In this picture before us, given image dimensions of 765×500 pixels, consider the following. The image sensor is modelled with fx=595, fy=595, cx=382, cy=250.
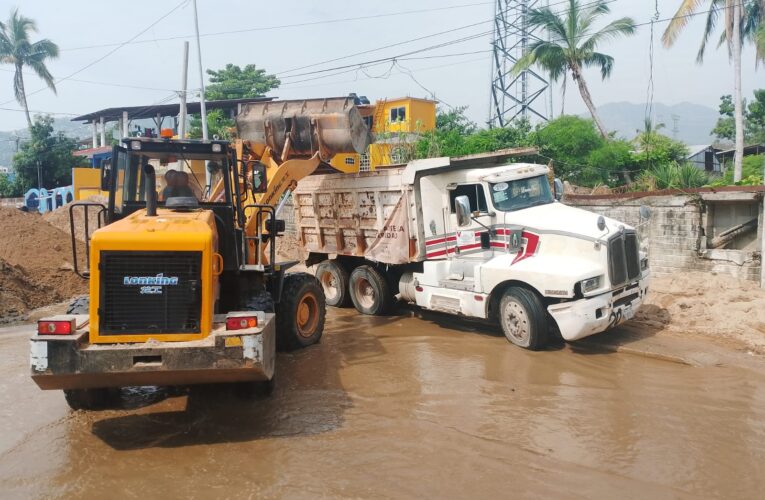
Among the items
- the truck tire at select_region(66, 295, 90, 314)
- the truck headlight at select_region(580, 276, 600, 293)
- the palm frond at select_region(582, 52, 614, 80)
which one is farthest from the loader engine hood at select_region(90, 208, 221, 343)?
the palm frond at select_region(582, 52, 614, 80)

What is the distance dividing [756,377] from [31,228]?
53.5ft

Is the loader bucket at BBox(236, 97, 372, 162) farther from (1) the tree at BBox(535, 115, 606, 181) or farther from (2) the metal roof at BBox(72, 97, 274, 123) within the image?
(2) the metal roof at BBox(72, 97, 274, 123)

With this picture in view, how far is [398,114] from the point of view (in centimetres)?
3300

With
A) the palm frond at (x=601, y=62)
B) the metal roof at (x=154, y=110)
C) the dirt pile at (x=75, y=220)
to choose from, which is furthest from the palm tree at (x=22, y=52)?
the palm frond at (x=601, y=62)

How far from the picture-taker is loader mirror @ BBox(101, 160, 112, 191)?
Result: 6.30 m

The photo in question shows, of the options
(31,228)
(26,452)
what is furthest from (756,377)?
(31,228)

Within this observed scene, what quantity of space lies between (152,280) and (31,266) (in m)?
10.6

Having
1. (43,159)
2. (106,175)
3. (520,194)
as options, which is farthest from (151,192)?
(43,159)

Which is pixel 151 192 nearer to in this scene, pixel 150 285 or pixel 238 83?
pixel 150 285

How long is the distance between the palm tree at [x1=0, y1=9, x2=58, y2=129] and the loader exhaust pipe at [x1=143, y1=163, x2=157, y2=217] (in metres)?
43.3

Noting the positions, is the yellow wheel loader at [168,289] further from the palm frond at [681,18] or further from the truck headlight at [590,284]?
the palm frond at [681,18]

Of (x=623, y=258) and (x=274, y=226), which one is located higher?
(x=274, y=226)

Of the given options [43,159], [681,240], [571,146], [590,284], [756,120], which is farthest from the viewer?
[43,159]

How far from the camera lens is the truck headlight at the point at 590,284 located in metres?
7.54
